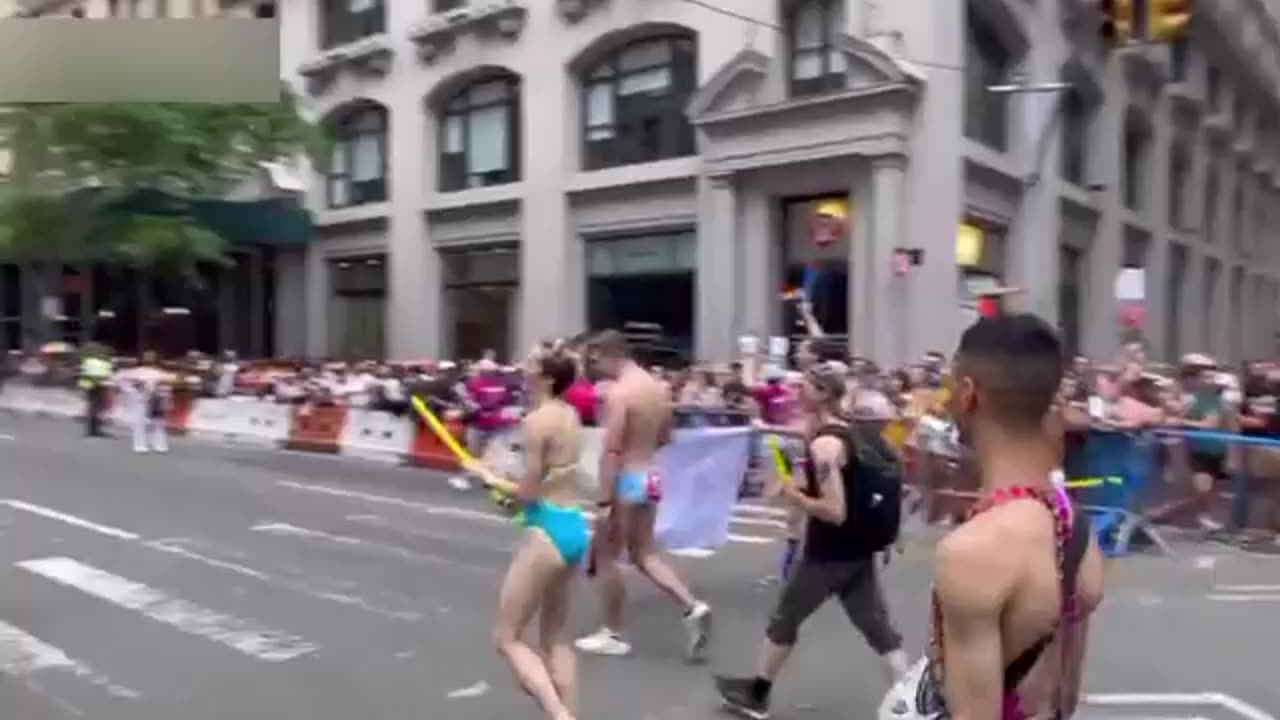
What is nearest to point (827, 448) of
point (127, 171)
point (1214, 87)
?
point (127, 171)

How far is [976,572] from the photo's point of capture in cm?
259

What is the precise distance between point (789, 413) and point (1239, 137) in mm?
33280

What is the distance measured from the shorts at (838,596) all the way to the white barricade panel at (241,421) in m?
18.7

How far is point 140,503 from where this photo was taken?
49.4 feet

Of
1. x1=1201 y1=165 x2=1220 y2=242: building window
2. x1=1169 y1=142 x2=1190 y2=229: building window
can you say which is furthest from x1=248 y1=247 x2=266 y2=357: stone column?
x1=1201 y1=165 x2=1220 y2=242: building window

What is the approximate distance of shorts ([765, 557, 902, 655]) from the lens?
21.5ft

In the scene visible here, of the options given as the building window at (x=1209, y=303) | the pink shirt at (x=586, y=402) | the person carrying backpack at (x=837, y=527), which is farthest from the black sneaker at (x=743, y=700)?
the building window at (x=1209, y=303)

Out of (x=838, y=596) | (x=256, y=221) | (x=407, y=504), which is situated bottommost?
(x=407, y=504)

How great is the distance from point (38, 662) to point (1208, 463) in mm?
9353

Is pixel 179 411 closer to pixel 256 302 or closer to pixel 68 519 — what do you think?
pixel 256 302

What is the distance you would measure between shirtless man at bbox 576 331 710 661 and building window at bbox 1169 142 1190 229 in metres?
31.1

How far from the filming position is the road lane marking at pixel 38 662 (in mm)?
7438

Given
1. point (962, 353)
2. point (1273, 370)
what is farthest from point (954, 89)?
point (962, 353)

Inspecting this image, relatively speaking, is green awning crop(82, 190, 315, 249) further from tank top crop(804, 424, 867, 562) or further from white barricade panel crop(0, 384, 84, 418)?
tank top crop(804, 424, 867, 562)
